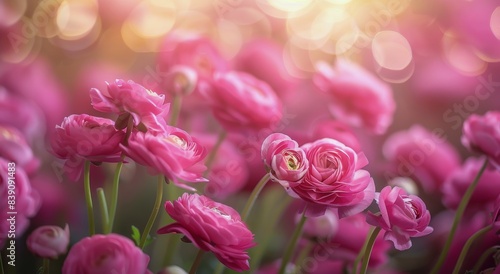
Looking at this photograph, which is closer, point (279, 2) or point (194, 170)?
point (194, 170)

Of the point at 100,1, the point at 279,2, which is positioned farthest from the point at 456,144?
the point at 100,1

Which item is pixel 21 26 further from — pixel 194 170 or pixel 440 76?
pixel 440 76

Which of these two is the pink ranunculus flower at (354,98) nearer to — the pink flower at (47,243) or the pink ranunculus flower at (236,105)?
the pink ranunculus flower at (236,105)

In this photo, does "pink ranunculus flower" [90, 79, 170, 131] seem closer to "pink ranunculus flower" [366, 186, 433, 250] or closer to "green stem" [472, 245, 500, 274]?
"pink ranunculus flower" [366, 186, 433, 250]

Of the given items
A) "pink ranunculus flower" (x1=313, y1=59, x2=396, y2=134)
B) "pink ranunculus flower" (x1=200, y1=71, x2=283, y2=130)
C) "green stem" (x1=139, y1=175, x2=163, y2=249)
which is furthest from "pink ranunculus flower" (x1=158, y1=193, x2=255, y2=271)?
"pink ranunculus flower" (x1=313, y1=59, x2=396, y2=134)

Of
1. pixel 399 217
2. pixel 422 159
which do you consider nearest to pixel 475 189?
pixel 422 159

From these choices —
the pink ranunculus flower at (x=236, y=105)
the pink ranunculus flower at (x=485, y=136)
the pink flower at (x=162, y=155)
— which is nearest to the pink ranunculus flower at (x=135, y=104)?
the pink flower at (x=162, y=155)
